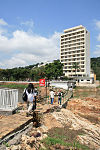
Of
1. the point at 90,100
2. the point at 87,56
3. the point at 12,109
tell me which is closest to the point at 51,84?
the point at 90,100

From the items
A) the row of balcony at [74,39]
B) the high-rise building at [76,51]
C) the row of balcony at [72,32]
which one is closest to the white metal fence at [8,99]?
the high-rise building at [76,51]

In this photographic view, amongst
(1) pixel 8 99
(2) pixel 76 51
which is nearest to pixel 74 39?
(2) pixel 76 51

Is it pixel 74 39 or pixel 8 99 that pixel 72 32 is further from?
pixel 8 99

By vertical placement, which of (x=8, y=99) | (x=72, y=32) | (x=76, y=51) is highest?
(x=72, y=32)

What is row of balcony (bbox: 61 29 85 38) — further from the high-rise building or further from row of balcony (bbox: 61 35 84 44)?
row of balcony (bbox: 61 35 84 44)

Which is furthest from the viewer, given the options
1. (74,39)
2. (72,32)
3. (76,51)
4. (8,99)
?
(72,32)

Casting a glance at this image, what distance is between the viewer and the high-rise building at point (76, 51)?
209 ft

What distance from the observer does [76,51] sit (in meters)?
66.3

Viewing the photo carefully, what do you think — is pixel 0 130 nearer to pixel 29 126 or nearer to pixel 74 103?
pixel 29 126

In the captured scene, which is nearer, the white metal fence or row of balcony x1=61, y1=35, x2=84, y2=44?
the white metal fence

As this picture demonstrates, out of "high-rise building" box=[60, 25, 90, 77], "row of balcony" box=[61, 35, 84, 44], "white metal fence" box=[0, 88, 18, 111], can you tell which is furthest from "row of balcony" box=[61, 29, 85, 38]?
"white metal fence" box=[0, 88, 18, 111]

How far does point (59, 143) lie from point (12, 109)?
10.9 ft

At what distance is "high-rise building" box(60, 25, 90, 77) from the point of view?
63688mm

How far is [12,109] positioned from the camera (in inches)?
253
